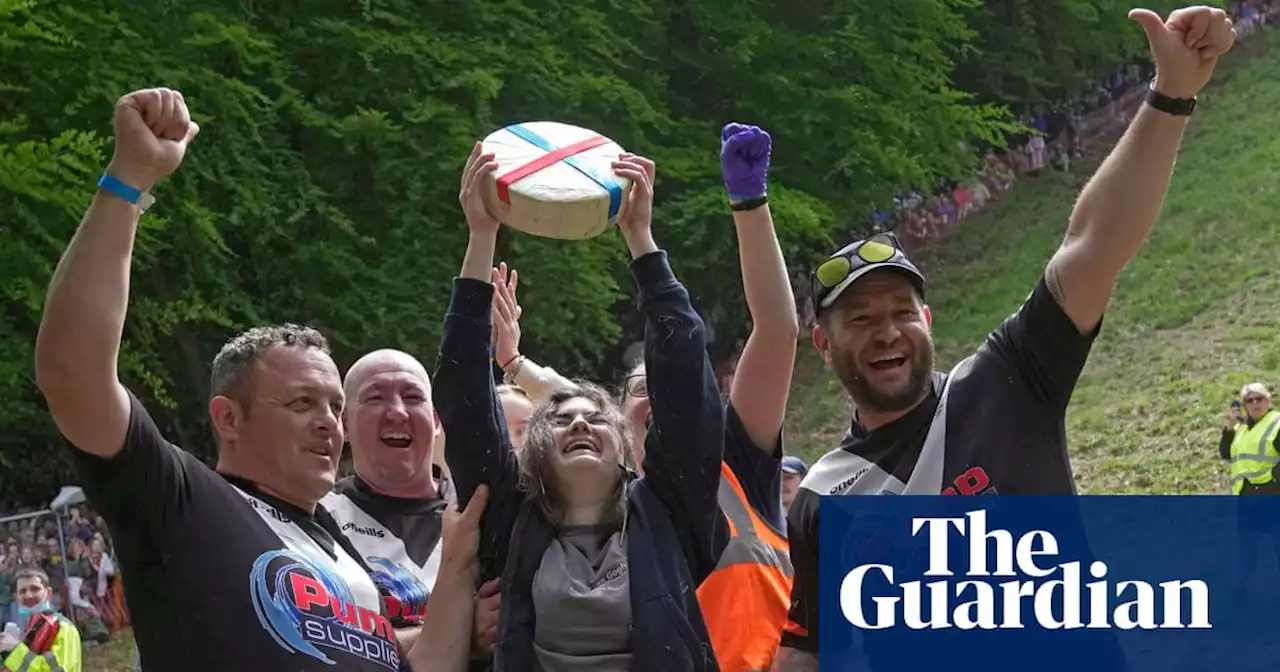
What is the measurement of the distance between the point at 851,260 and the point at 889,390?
36 cm

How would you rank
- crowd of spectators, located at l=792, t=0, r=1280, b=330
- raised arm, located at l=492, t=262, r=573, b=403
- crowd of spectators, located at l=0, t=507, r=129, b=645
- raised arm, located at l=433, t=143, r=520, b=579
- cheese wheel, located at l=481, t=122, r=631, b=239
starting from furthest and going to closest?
crowd of spectators, located at l=792, t=0, r=1280, b=330, crowd of spectators, located at l=0, t=507, r=129, b=645, raised arm, located at l=492, t=262, r=573, b=403, cheese wheel, located at l=481, t=122, r=631, b=239, raised arm, located at l=433, t=143, r=520, b=579

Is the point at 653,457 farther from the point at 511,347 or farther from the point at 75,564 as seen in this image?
the point at 75,564

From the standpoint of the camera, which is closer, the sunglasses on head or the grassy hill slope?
the sunglasses on head

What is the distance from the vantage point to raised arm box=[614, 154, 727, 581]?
11.4 feet

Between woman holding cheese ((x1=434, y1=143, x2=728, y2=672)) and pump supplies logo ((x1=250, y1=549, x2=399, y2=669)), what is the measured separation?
0.30 m

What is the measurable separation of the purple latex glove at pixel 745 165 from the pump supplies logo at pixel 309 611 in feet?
4.35

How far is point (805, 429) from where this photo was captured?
2031 cm

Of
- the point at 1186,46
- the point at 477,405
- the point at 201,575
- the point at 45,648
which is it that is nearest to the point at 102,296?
the point at 201,575

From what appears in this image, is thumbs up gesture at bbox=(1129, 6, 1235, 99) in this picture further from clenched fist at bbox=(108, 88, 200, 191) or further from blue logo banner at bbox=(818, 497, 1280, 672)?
clenched fist at bbox=(108, 88, 200, 191)

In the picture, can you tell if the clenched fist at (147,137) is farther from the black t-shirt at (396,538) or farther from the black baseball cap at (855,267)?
the black baseball cap at (855,267)

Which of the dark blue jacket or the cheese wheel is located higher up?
the cheese wheel

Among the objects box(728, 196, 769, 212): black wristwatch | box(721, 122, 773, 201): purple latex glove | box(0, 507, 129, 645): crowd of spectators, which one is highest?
box(721, 122, 773, 201): purple latex glove

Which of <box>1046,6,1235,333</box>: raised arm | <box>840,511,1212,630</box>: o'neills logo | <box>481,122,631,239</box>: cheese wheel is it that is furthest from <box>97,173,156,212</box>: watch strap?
<box>1046,6,1235,333</box>: raised arm

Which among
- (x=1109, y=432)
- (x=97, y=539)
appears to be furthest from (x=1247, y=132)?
(x=97, y=539)
